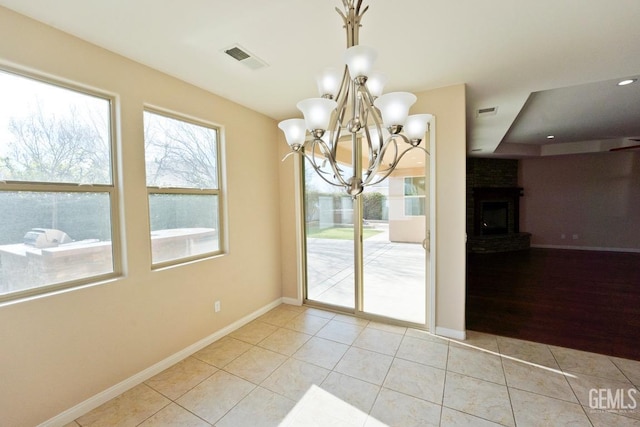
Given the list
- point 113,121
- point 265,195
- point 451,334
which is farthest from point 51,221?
point 451,334

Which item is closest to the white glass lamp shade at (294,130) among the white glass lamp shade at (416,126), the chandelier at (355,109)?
the chandelier at (355,109)

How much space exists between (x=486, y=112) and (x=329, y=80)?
A: 3062 mm

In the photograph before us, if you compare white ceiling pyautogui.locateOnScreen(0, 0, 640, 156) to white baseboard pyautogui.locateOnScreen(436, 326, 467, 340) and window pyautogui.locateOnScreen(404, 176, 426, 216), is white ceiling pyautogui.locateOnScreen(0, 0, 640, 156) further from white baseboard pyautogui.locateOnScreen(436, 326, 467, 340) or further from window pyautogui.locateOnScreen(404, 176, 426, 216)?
white baseboard pyautogui.locateOnScreen(436, 326, 467, 340)

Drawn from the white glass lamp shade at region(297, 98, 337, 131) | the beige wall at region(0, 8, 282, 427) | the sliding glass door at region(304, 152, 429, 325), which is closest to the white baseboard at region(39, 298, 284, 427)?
the beige wall at region(0, 8, 282, 427)

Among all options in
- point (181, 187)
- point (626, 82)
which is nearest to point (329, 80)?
point (181, 187)

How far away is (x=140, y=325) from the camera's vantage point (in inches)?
88.4

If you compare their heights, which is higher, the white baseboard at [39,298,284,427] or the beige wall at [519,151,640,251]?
the beige wall at [519,151,640,251]

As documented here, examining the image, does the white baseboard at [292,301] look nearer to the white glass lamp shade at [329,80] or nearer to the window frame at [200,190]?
the window frame at [200,190]

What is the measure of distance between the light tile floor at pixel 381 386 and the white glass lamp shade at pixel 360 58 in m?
2.13

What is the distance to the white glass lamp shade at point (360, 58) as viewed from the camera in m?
1.24

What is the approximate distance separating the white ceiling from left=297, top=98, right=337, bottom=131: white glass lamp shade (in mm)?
691

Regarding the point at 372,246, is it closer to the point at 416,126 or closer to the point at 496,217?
the point at 416,126

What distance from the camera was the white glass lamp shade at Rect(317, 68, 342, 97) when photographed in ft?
5.08

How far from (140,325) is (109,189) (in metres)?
1.15
